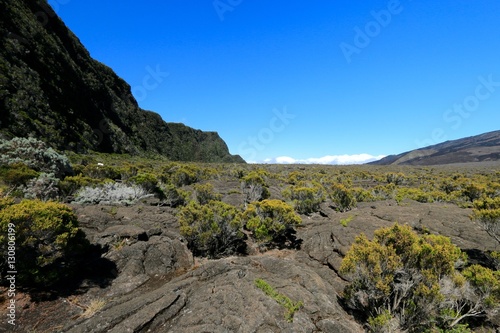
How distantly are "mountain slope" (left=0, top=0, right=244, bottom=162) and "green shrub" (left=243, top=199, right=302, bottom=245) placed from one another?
133 ft

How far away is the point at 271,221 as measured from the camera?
45.0 feet

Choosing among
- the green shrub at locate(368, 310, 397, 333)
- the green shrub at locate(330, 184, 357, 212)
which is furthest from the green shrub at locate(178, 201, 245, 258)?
the green shrub at locate(330, 184, 357, 212)

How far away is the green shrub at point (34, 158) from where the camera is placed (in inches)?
754

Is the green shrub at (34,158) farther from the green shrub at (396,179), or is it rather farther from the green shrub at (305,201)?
the green shrub at (396,179)

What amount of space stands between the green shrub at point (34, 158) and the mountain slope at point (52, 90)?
65.1ft

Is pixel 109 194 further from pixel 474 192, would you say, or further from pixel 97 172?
pixel 474 192

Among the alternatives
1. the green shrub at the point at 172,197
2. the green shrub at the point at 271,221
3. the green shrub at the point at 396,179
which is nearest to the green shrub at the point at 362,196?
the green shrub at the point at 271,221

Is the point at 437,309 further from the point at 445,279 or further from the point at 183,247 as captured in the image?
the point at 183,247

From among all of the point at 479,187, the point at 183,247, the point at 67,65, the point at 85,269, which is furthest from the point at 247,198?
the point at 67,65

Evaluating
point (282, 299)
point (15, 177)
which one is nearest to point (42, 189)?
point (15, 177)

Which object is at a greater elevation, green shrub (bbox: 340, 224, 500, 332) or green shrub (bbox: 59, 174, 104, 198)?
green shrub (bbox: 59, 174, 104, 198)

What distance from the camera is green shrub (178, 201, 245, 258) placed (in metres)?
11.8

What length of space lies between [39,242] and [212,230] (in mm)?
6483

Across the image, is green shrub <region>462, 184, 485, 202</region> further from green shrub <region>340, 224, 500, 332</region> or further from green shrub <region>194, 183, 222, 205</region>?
green shrub <region>194, 183, 222, 205</region>
